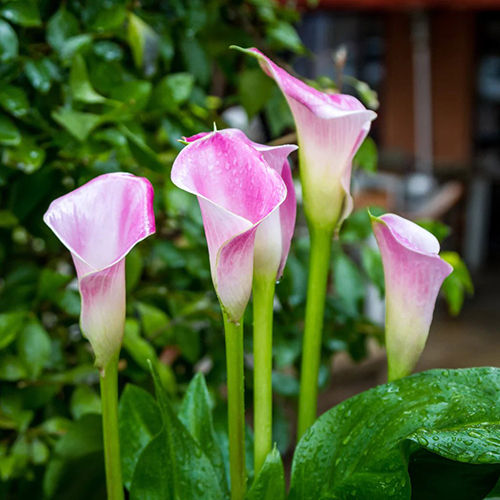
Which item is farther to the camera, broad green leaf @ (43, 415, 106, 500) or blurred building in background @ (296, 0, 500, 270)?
blurred building in background @ (296, 0, 500, 270)

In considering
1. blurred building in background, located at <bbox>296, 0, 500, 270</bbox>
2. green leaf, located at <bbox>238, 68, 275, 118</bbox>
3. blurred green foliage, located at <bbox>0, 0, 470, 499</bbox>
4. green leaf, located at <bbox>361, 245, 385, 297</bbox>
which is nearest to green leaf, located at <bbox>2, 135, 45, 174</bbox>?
blurred green foliage, located at <bbox>0, 0, 470, 499</bbox>

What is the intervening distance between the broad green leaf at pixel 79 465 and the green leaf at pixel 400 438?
0.21 metres

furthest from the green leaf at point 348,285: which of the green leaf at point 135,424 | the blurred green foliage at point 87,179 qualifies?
the green leaf at point 135,424

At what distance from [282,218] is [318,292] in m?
0.04

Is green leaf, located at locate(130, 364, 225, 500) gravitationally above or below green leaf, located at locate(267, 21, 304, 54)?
below

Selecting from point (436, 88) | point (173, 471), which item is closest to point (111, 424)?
point (173, 471)

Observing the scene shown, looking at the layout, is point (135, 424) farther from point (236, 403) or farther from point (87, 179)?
point (87, 179)

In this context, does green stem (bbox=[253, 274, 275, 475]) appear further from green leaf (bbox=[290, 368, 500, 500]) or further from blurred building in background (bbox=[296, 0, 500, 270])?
blurred building in background (bbox=[296, 0, 500, 270])

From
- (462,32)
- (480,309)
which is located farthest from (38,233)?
(462,32)

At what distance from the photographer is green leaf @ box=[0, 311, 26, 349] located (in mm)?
556

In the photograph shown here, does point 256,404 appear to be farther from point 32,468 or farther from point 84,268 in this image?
point 32,468

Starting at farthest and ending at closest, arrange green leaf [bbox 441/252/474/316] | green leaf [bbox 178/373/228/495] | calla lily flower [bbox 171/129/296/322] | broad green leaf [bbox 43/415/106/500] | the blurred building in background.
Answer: the blurred building in background, green leaf [bbox 441/252/474/316], broad green leaf [bbox 43/415/106/500], green leaf [bbox 178/373/228/495], calla lily flower [bbox 171/129/296/322]

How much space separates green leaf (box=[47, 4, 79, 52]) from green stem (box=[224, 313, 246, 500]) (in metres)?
0.35

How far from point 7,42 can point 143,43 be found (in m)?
0.13
